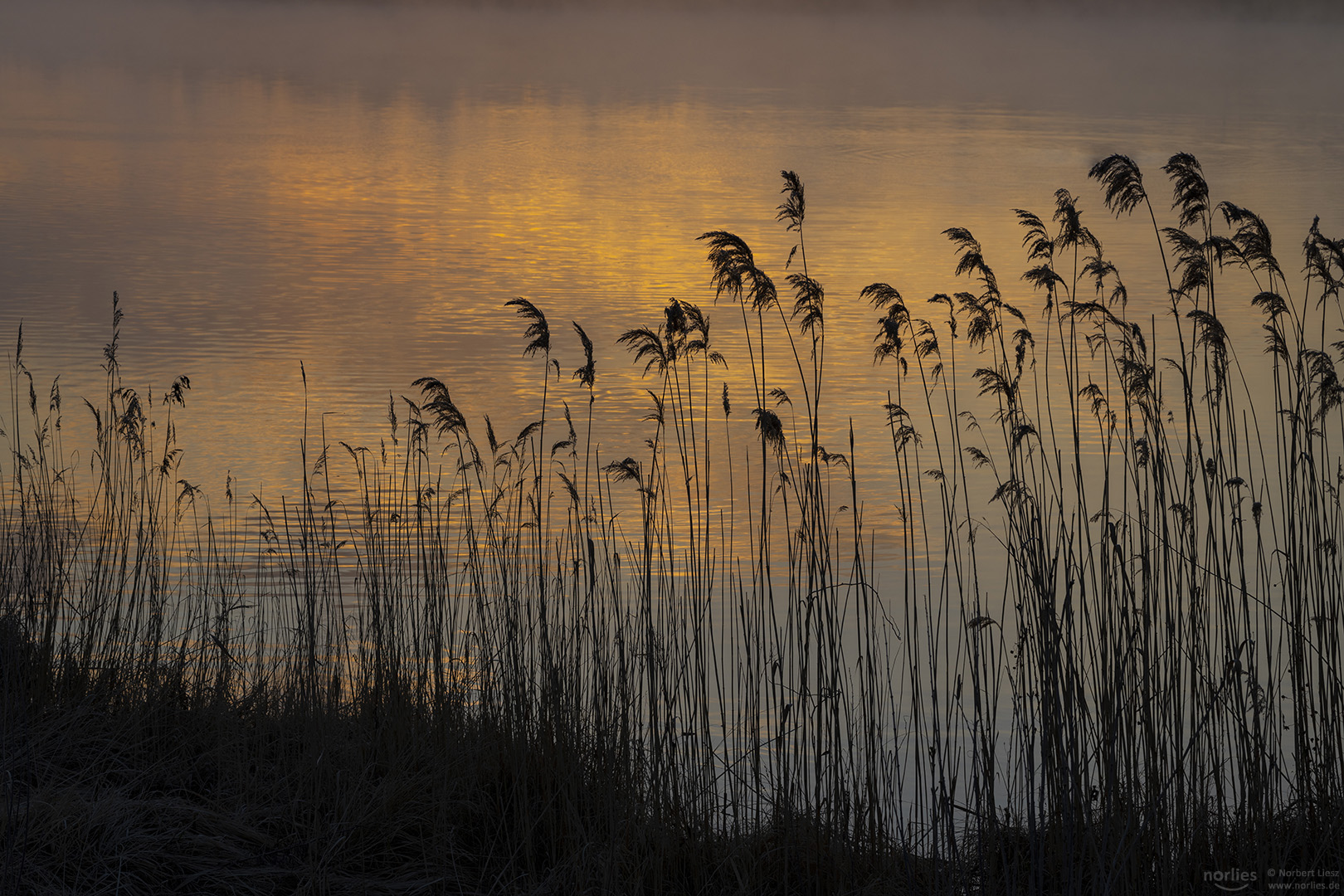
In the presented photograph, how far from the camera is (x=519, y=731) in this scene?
369cm

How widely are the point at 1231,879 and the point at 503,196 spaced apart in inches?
739

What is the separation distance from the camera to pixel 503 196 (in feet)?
67.9

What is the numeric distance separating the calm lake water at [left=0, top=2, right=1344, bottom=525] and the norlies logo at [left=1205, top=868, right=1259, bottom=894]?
4.39 meters

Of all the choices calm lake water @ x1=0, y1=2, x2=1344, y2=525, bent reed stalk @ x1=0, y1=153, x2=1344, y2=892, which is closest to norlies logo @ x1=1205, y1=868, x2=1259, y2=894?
bent reed stalk @ x1=0, y1=153, x2=1344, y2=892

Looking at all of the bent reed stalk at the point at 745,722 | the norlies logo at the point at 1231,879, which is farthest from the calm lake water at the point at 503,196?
the norlies logo at the point at 1231,879

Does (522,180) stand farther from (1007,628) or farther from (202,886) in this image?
(202,886)

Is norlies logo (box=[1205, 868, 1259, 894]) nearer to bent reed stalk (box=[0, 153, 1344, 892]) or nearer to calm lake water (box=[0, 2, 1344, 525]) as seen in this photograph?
bent reed stalk (box=[0, 153, 1344, 892])

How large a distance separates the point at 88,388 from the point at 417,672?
583cm

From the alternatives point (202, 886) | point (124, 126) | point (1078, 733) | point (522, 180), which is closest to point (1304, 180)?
point (522, 180)

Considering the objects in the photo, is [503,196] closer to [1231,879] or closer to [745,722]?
[745,722]

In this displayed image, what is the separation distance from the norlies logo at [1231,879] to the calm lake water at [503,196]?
14.4 ft

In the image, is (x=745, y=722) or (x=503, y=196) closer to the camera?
(x=745, y=722)

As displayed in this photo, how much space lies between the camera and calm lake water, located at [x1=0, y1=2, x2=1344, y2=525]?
1020 cm

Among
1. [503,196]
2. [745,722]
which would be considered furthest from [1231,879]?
[503,196]
